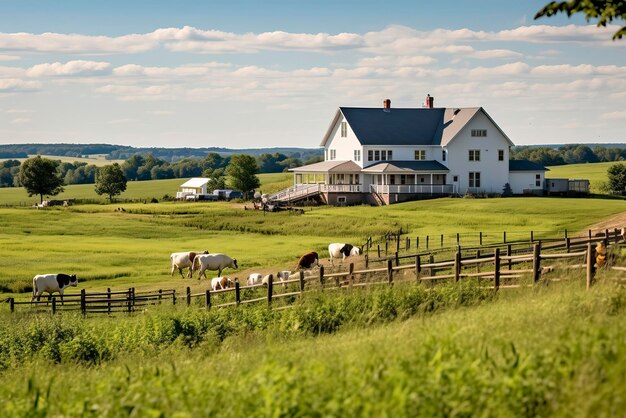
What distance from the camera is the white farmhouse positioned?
9219 centimetres

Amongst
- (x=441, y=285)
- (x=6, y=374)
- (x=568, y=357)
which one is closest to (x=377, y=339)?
(x=568, y=357)

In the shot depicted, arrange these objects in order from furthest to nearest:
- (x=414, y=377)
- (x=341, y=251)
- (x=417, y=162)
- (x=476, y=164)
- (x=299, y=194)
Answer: (x=299, y=194), (x=417, y=162), (x=476, y=164), (x=341, y=251), (x=414, y=377)

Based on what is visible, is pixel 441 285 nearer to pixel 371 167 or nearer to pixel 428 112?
pixel 371 167

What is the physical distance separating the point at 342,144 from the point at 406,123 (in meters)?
6.89

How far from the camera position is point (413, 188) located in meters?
91.3

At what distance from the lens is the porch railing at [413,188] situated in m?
90.4

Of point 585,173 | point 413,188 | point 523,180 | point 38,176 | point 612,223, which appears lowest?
point 612,223

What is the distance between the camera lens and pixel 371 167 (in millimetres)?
94188

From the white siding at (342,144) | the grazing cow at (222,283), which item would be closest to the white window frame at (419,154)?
the white siding at (342,144)

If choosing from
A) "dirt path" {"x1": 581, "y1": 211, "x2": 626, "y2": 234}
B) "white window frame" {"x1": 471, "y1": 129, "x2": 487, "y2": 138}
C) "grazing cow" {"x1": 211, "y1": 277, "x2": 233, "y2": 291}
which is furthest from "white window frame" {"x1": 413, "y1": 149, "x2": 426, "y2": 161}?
"grazing cow" {"x1": 211, "y1": 277, "x2": 233, "y2": 291}

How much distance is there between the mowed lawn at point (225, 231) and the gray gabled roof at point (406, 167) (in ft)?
19.0

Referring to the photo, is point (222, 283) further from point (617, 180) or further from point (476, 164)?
point (617, 180)

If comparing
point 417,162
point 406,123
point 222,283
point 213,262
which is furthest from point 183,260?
point 406,123

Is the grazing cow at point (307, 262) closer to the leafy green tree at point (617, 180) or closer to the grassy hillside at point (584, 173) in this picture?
the leafy green tree at point (617, 180)
